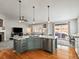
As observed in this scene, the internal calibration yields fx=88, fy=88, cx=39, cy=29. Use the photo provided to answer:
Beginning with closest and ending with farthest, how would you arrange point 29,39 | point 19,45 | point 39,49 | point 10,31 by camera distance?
point 19,45, point 29,39, point 39,49, point 10,31

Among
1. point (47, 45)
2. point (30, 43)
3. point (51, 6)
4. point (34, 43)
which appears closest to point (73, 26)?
point (51, 6)

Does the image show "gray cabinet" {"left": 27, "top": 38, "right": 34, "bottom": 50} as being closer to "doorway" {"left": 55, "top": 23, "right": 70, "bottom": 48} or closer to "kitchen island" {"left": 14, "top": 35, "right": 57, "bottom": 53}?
"kitchen island" {"left": 14, "top": 35, "right": 57, "bottom": 53}

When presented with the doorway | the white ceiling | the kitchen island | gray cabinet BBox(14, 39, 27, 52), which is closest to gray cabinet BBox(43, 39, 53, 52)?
the kitchen island

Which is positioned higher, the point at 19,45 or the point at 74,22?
the point at 74,22

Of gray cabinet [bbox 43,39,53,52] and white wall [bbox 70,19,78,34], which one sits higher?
white wall [bbox 70,19,78,34]

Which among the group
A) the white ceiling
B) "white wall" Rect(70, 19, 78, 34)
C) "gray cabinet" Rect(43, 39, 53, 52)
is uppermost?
the white ceiling

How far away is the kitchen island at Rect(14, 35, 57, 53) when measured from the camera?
16.3 ft

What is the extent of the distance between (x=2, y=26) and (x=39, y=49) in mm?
Answer: 6111

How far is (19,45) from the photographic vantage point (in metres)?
4.93

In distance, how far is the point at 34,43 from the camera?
19.0 feet

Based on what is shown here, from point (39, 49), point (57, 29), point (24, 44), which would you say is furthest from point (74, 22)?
point (24, 44)

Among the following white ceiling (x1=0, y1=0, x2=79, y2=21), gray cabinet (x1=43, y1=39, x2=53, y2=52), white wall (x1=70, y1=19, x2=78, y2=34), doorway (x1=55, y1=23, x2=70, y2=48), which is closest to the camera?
gray cabinet (x1=43, y1=39, x2=53, y2=52)

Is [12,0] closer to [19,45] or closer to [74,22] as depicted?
[19,45]

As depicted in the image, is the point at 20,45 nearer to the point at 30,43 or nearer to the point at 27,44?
the point at 27,44
